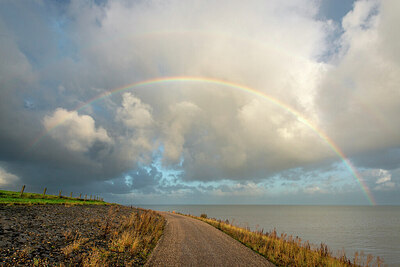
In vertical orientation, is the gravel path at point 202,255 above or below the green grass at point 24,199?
below

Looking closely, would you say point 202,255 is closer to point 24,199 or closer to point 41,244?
point 41,244

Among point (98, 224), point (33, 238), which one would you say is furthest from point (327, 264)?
point (98, 224)

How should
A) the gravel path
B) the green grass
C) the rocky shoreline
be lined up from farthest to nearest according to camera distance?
the green grass < the gravel path < the rocky shoreline

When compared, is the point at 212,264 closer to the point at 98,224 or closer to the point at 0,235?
the point at 0,235

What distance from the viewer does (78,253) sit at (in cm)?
1063

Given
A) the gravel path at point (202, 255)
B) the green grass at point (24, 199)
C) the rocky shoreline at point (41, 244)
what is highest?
the green grass at point (24, 199)

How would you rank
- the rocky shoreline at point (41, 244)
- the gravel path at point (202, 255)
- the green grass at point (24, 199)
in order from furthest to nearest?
the green grass at point (24, 199) < the gravel path at point (202, 255) < the rocky shoreline at point (41, 244)

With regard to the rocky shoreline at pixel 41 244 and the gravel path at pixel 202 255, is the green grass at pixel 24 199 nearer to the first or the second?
the rocky shoreline at pixel 41 244

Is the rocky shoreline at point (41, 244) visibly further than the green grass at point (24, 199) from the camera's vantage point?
No

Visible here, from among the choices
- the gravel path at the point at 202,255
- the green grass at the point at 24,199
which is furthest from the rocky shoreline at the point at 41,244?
the green grass at the point at 24,199

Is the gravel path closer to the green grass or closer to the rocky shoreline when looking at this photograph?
the rocky shoreline

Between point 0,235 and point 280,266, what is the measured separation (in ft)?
47.1

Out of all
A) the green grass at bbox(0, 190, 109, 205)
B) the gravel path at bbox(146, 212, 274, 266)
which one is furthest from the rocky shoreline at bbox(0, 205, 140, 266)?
the green grass at bbox(0, 190, 109, 205)

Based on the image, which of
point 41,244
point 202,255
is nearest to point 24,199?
point 41,244
